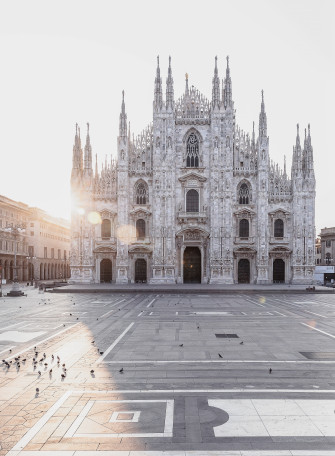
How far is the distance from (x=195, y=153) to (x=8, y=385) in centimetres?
4742

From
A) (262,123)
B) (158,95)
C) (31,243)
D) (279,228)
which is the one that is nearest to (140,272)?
(279,228)

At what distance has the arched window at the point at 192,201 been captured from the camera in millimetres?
55781

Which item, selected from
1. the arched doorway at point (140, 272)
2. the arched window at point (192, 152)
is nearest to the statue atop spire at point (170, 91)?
the arched window at point (192, 152)

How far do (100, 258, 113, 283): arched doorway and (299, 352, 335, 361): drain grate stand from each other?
42.9 m

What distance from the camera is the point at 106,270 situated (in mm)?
56625

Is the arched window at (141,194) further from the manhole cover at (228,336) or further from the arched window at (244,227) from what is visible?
the manhole cover at (228,336)

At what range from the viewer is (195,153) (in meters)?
56.2

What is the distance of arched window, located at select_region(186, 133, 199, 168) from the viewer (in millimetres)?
56219

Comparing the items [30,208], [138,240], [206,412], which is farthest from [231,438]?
[30,208]

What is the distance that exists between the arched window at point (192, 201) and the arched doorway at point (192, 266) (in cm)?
551

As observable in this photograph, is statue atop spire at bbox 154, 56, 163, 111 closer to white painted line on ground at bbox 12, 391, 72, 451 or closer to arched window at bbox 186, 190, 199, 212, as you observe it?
arched window at bbox 186, 190, 199, 212

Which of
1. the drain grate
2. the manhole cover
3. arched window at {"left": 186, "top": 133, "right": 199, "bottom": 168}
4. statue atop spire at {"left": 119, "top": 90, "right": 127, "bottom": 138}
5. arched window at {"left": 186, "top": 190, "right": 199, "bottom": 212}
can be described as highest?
statue atop spire at {"left": 119, "top": 90, "right": 127, "bottom": 138}

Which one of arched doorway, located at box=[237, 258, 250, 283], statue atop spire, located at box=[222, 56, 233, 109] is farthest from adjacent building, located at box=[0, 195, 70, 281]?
statue atop spire, located at box=[222, 56, 233, 109]

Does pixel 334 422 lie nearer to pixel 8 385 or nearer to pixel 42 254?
pixel 8 385
